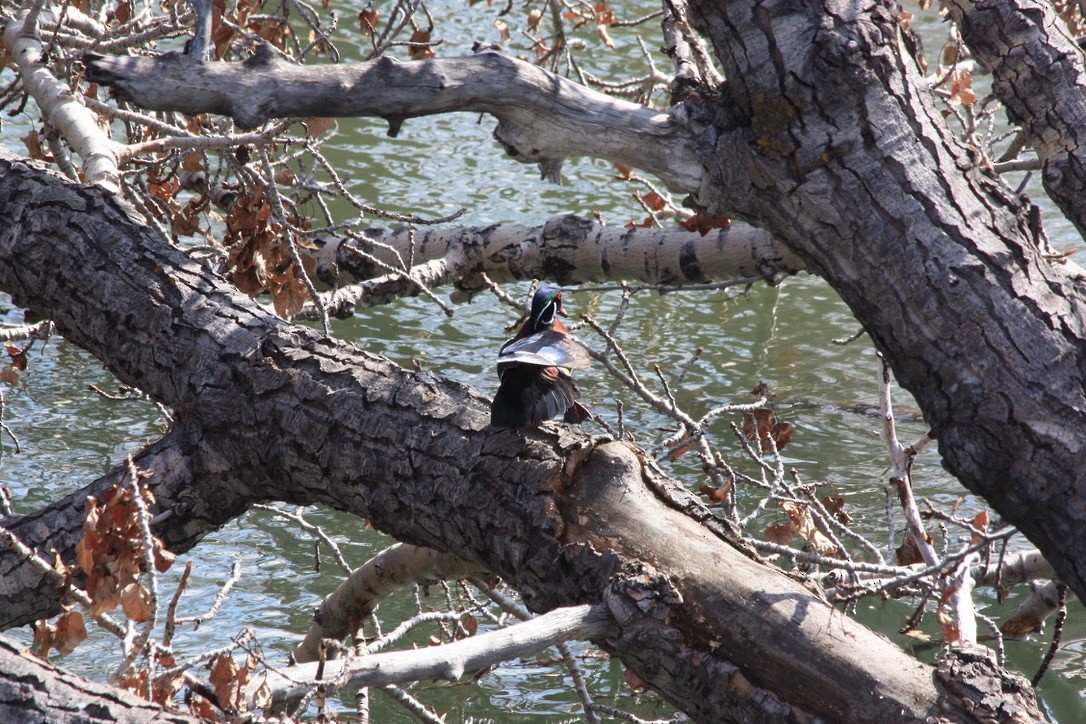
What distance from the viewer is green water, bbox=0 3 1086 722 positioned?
→ 4262 mm

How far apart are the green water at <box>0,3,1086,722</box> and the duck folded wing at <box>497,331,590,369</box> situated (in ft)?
6.19

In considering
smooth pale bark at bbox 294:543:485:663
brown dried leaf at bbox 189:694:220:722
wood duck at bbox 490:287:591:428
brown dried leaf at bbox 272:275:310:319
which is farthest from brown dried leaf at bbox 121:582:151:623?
brown dried leaf at bbox 272:275:310:319

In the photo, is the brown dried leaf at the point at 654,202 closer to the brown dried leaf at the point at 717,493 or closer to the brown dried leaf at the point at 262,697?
the brown dried leaf at the point at 717,493

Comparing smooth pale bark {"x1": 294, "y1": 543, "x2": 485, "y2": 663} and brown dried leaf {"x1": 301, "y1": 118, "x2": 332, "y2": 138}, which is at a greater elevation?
brown dried leaf {"x1": 301, "y1": 118, "x2": 332, "y2": 138}

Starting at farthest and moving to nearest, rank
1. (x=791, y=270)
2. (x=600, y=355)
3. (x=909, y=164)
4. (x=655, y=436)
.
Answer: (x=655, y=436)
(x=791, y=270)
(x=600, y=355)
(x=909, y=164)

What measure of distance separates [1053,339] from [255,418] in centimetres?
205

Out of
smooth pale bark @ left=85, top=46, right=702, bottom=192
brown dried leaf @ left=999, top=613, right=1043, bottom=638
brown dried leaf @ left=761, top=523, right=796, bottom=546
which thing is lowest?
brown dried leaf @ left=999, top=613, right=1043, bottom=638

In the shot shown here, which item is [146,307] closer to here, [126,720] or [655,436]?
[126,720]

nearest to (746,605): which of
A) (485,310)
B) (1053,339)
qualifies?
(1053,339)

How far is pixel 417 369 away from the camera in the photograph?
2975mm

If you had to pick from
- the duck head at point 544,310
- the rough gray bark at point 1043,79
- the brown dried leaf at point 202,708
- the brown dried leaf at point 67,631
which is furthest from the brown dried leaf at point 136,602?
the rough gray bark at point 1043,79

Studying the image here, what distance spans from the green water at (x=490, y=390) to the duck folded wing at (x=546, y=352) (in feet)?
6.19

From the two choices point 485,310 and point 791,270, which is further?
point 485,310

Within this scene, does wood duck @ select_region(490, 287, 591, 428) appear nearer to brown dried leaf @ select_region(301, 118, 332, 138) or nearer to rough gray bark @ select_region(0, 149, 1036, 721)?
rough gray bark @ select_region(0, 149, 1036, 721)
